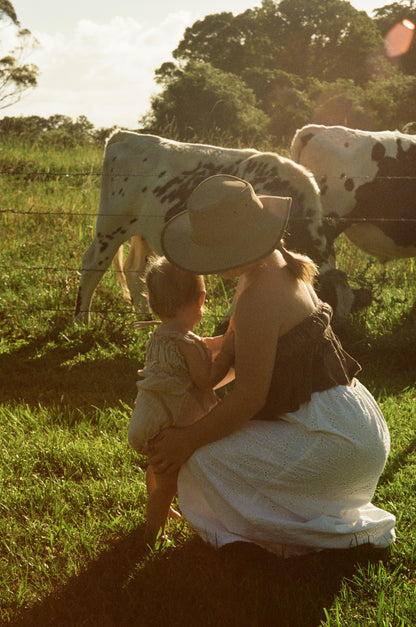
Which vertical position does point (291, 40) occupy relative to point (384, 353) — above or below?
above

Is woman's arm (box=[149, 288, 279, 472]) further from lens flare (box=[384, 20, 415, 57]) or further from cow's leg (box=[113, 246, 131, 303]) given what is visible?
lens flare (box=[384, 20, 415, 57])

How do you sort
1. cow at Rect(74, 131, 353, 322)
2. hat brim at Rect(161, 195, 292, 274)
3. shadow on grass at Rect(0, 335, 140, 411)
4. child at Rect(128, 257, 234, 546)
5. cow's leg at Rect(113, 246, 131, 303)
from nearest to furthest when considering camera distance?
hat brim at Rect(161, 195, 292, 274)
child at Rect(128, 257, 234, 546)
shadow on grass at Rect(0, 335, 140, 411)
cow at Rect(74, 131, 353, 322)
cow's leg at Rect(113, 246, 131, 303)

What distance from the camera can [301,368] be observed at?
109 inches

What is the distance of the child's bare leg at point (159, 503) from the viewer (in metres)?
2.91

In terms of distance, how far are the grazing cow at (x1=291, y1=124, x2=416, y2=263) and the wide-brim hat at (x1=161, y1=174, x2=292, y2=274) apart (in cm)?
385

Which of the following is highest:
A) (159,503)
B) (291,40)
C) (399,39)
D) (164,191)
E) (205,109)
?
(291,40)

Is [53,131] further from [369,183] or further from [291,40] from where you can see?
[291,40]

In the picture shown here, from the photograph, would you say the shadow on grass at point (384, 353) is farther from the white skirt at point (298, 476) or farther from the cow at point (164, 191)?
the white skirt at point (298, 476)

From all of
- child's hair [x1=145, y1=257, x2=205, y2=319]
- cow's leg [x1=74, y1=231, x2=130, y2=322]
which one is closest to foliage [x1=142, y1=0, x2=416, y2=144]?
cow's leg [x1=74, y1=231, x2=130, y2=322]

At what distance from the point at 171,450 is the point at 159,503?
0.30 metres

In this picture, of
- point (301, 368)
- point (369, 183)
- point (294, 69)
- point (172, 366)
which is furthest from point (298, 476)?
point (294, 69)

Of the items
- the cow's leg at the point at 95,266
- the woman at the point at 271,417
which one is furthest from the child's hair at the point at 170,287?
the cow's leg at the point at 95,266

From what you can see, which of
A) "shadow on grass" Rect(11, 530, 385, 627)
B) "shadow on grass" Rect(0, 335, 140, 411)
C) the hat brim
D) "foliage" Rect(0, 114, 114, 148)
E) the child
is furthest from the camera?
"foliage" Rect(0, 114, 114, 148)

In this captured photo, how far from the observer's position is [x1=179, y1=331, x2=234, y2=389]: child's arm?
2.88m
